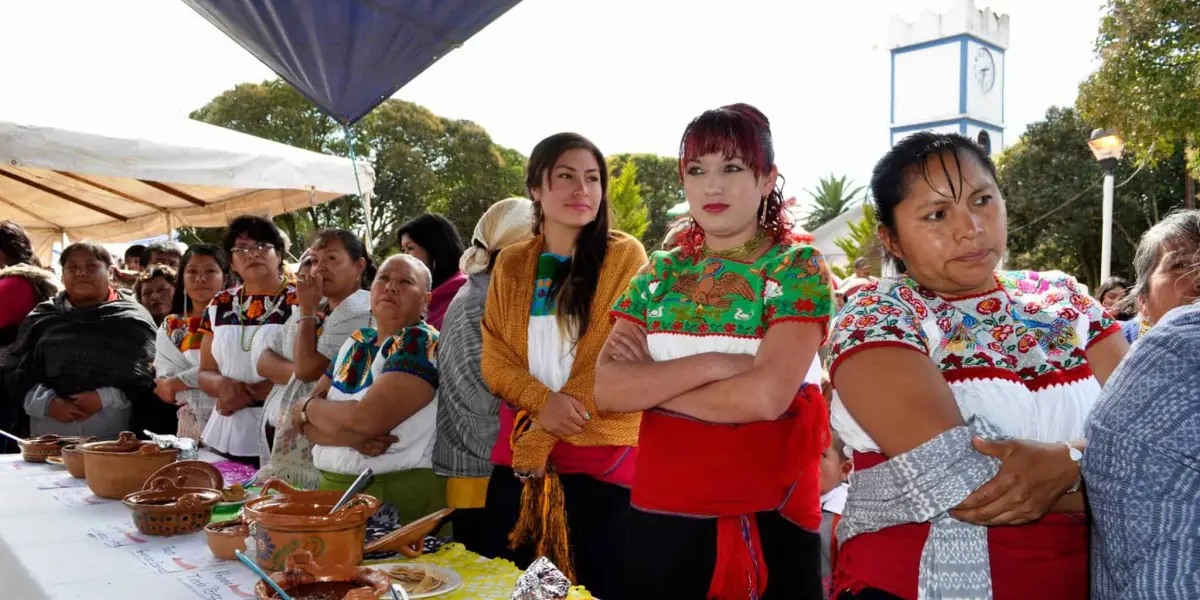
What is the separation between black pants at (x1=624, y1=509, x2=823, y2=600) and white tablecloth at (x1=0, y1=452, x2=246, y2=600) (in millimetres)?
867

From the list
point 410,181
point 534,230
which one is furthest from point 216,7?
point 410,181

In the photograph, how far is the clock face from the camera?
31562mm

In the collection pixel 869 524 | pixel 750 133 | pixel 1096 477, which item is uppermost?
pixel 750 133

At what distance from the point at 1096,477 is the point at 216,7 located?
10.4ft

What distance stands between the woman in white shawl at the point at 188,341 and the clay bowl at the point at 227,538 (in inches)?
93.4

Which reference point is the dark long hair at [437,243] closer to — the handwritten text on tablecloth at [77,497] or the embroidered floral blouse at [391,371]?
the embroidered floral blouse at [391,371]

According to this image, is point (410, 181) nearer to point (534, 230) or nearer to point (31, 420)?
point (31, 420)

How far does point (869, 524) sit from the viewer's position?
1349mm

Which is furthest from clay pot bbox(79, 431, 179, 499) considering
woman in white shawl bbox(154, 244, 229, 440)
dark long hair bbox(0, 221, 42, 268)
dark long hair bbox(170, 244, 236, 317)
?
dark long hair bbox(0, 221, 42, 268)

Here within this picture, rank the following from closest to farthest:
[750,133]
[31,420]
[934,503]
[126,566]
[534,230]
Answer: [934,503] < [126,566] < [750,133] < [534,230] < [31,420]

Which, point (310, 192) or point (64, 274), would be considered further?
point (310, 192)

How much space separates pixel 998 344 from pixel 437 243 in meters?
2.60

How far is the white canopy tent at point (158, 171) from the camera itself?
16.8ft

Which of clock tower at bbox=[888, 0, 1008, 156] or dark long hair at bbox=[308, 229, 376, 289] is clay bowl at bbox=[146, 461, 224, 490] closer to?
dark long hair at bbox=[308, 229, 376, 289]
